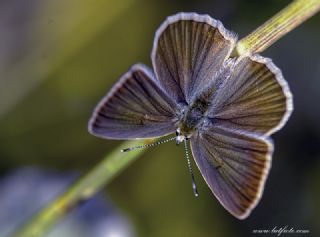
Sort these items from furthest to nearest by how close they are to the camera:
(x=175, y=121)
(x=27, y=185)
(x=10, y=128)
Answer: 1. (x=10, y=128)
2. (x=27, y=185)
3. (x=175, y=121)

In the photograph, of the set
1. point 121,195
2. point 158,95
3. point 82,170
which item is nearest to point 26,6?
point 82,170

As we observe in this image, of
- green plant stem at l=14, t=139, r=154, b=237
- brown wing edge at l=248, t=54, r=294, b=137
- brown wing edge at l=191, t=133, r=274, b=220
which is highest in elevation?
green plant stem at l=14, t=139, r=154, b=237

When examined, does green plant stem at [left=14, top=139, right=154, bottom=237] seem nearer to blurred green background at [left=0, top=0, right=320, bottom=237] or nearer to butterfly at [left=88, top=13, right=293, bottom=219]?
butterfly at [left=88, top=13, right=293, bottom=219]

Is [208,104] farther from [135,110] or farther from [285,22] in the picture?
[285,22]

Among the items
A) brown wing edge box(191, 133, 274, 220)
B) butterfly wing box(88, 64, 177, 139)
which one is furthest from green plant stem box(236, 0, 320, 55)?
butterfly wing box(88, 64, 177, 139)

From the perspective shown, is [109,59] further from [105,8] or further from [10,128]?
[10,128]

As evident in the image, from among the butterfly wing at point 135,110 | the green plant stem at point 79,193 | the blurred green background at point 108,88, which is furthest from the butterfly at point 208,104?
the blurred green background at point 108,88
